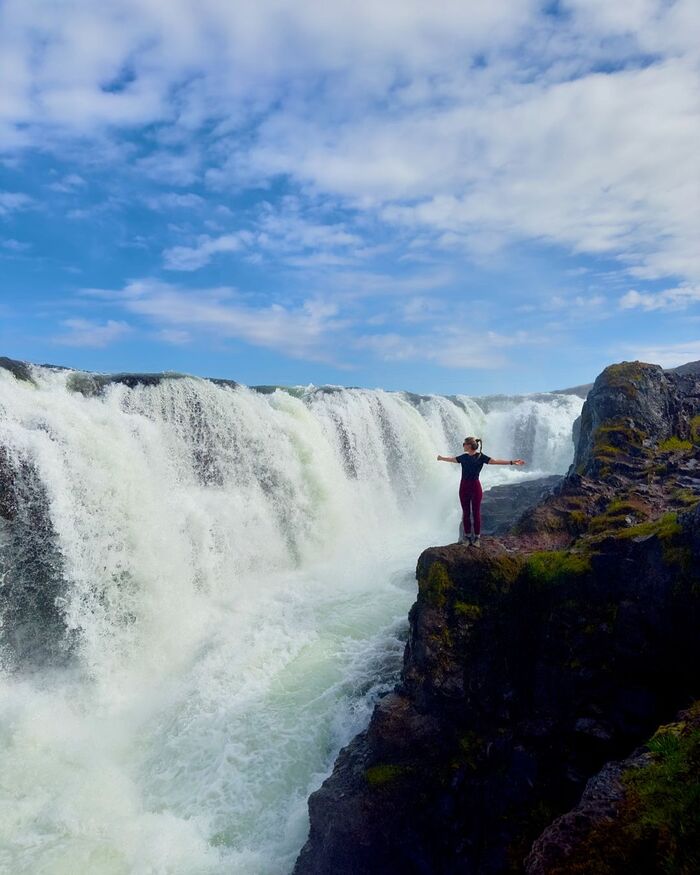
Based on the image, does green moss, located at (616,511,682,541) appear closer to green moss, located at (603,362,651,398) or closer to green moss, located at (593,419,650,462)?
green moss, located at (593,419,650,462)

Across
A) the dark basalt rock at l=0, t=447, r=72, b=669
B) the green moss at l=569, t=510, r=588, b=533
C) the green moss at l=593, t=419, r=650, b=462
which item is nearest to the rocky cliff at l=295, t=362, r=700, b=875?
the green moss at l=569, t=510, r=588, b=533

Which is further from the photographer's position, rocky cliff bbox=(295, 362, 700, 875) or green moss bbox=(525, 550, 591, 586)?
green moss bbox=(525, 550, 591, 586)

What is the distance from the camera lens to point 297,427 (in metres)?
24.5

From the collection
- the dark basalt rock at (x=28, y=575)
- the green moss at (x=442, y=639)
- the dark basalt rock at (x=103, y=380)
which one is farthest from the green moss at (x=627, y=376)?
the dark basalt rock at (x=28, y=575)

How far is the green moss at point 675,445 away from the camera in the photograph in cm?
1456

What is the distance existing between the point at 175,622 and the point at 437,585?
10.1 m

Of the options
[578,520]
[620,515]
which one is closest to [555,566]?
[620,515]

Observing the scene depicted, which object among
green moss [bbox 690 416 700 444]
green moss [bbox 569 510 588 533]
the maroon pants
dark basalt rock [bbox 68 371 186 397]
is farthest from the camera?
dark basalt rock [bbox 68 371 186 397]

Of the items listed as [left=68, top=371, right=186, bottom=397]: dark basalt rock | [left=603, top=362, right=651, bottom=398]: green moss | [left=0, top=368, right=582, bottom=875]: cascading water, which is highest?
[left=68, top=371, right=186, bottom=397]: dark basalt rock

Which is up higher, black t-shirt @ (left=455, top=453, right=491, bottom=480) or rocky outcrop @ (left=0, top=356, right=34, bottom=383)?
rocky outcrop @ (left=0, top=356, right=34, bottom=383)

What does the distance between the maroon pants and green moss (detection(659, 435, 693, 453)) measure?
27.5ft

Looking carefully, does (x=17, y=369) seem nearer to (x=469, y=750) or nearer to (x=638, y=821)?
(x=469, y=750)

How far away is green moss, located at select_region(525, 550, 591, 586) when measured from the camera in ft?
26.3

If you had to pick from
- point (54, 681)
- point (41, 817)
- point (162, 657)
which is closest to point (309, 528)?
point (162, 657)
